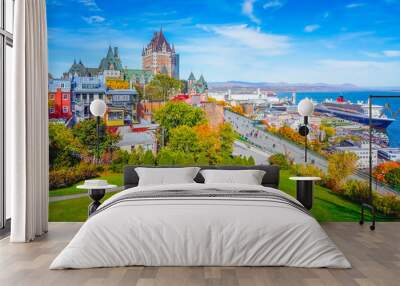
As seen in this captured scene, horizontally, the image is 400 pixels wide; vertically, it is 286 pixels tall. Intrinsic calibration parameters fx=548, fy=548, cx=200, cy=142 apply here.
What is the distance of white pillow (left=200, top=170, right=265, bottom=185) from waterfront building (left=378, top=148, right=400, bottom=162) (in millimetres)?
2121

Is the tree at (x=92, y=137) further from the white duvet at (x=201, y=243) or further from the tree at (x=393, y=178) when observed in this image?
the tree at (x=393, y=178)

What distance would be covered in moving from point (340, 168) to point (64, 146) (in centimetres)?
409

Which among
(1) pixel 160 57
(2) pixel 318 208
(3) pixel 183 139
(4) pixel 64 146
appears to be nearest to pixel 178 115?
(3) pixel 183 139

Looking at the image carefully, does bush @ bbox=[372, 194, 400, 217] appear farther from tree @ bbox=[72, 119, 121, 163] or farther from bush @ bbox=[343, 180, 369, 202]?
tree @ bbox=[72, 119, 121, 163]

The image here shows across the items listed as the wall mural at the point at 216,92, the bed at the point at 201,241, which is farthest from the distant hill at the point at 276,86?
the bed at the point at 201,241

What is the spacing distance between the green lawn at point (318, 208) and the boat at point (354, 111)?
1127 millimetres

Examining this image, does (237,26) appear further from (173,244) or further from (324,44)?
(173,244)

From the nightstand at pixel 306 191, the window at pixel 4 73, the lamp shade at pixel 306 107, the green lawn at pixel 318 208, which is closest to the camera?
the window at pixel 4 73

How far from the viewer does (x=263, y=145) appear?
26.9 feet

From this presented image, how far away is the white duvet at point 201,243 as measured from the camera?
4492 mm

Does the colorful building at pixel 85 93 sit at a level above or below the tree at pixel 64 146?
above

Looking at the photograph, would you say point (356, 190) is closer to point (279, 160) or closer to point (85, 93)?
point (279, 160)

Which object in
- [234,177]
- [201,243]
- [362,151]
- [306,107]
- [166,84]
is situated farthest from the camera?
[166,84]

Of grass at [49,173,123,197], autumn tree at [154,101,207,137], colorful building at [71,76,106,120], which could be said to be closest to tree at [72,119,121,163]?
colorful building at [71,76,106,120]
